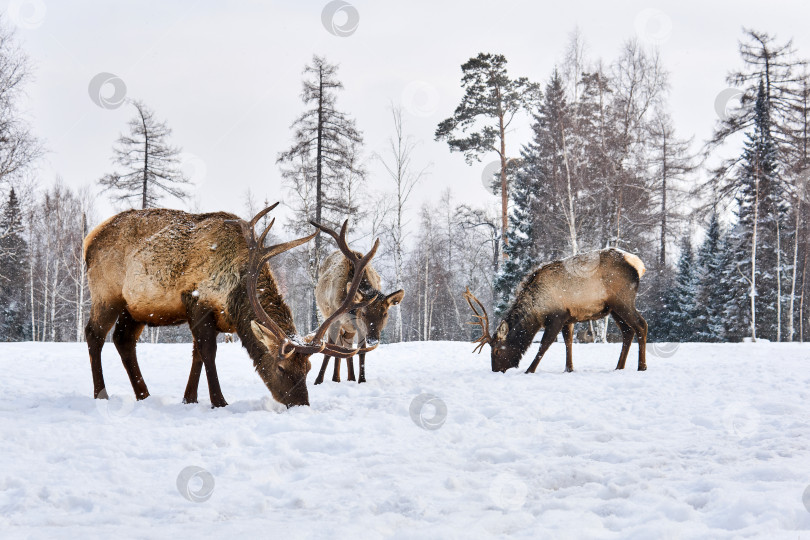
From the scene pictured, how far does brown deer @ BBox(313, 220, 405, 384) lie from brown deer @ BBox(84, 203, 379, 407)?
114 cm

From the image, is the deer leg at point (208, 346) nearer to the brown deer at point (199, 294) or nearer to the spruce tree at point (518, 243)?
the brown deer at point (199, 294)

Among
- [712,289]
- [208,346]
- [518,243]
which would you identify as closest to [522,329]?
[208,346]

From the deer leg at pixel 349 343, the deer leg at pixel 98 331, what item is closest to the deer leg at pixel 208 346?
the deer leg at pixel 98 331

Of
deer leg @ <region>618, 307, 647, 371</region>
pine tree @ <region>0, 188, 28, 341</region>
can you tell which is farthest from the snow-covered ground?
pine tree @ <region>0, 188, 28, 341</region>

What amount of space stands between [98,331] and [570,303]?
682 centimetres

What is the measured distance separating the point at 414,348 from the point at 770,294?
1976cm

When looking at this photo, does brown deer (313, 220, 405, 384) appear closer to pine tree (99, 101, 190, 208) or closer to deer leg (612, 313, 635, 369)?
deer leg (612, 313, 635, 369)

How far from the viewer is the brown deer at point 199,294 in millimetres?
4891

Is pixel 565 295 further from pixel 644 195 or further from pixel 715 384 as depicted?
pixel 644 195

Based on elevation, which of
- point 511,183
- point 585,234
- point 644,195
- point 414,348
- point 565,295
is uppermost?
point 511,183

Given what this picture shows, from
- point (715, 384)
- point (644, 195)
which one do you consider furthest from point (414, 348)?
point (644, 195)

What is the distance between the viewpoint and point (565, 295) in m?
8.48

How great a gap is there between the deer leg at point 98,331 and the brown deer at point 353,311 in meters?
2.56

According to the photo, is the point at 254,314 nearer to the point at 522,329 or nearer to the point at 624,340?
the point at 522,329
